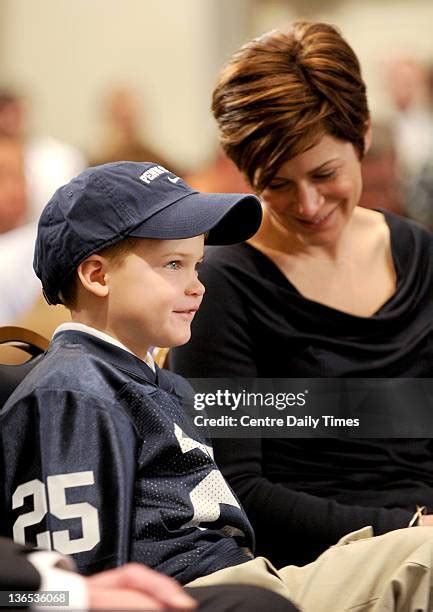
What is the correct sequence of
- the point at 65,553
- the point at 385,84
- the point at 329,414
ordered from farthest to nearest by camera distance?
the point at 385,84, the point at 329,414, the point at 65,553

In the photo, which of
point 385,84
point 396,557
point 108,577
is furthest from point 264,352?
point 385,84

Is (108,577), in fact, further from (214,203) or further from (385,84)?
(385,84)

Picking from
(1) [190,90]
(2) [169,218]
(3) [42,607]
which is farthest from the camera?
(1) [190,90]

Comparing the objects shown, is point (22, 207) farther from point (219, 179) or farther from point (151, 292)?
point (151, 292)

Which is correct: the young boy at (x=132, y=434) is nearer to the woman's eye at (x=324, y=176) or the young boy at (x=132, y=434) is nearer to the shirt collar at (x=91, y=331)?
the shirt collar at (x=91, y=331)

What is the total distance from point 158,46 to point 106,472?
5.79m

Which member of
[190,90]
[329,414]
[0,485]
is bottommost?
[190,90]

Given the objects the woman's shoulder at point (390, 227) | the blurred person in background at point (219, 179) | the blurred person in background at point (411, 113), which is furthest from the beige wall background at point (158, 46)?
the woman's shoulder at point (390, 227)

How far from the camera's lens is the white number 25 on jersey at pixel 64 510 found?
4.29ft

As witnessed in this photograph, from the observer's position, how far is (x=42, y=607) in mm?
1062

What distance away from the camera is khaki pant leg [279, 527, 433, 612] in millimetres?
1326

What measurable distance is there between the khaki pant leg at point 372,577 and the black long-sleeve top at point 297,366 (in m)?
0.29

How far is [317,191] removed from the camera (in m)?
1.82

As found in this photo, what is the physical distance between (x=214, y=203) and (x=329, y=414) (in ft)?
1.52
